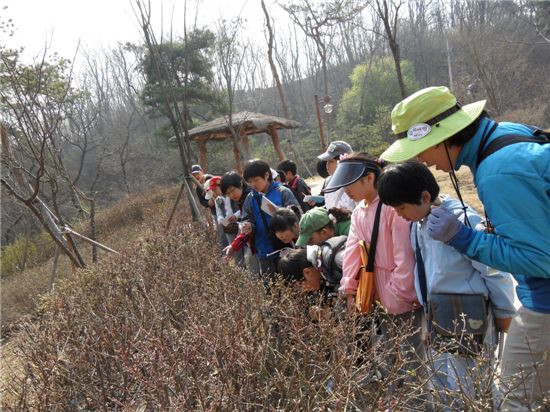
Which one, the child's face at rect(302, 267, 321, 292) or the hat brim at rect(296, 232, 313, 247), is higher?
the hat brim at rect(296, 232, 313, 247)

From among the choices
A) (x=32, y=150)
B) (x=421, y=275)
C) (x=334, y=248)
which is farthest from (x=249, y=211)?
(x=32, y=150)

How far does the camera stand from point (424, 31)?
36312 mm

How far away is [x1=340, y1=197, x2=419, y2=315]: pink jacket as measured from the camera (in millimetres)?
1768

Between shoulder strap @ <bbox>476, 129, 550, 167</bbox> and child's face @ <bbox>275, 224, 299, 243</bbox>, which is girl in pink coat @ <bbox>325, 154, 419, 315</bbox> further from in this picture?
child's face @ <bbox>275, 224, 299, 243</bbox>

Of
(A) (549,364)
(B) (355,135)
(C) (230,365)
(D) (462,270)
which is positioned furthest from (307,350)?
(B) (355,135)

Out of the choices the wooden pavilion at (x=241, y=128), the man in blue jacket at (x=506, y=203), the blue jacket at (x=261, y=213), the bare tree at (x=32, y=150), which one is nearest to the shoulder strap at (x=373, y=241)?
the man in blue jacket at (x=506, y=203)

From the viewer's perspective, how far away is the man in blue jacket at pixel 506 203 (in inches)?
45.3

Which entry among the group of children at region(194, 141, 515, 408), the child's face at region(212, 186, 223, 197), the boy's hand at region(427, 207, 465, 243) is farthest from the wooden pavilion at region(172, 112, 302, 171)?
the boy's hand at region(427, 207, 465, 243)

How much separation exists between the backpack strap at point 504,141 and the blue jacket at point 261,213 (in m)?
2.06

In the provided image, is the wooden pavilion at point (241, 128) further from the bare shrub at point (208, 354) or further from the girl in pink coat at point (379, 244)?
the girl in pink coat at point (379, 244)

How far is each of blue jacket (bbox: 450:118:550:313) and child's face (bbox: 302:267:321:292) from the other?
1.10 meters


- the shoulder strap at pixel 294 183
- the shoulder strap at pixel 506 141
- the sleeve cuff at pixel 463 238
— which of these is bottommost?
the shoulder strap at pixel 294 183

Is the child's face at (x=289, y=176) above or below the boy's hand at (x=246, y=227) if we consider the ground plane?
above

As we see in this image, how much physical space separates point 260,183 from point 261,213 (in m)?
0.24
